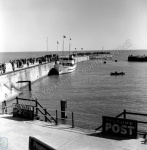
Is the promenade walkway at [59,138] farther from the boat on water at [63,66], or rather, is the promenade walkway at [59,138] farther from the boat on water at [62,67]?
the boat on water at [63,66]

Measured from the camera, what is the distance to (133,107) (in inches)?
1056

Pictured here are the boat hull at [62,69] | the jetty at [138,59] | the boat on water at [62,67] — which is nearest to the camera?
the boat on water at [62,67]

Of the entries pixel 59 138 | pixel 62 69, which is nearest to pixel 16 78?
pixel 62 69

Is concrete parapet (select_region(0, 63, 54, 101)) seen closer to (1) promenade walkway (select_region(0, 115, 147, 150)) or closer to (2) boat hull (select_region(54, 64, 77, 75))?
(2) boat hull (select_region(54, 64, 77, 75))

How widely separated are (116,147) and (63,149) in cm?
203

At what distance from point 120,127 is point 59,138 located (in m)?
2.69

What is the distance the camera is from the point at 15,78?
3712 cm

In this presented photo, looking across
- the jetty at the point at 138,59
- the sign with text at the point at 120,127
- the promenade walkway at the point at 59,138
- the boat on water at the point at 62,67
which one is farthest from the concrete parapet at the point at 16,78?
the jetty at the point at 138,59

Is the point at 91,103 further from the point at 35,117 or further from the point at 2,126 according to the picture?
the point at 2,126

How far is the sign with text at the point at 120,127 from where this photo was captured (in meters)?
9.75

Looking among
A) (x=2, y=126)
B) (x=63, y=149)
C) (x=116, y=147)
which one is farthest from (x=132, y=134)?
(x=2, y=126)

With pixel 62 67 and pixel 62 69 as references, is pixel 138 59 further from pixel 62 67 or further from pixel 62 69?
pixel 62 69

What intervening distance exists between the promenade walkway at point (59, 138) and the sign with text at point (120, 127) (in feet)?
1.15

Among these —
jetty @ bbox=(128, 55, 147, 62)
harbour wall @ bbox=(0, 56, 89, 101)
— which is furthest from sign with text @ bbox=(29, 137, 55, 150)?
jetty @ bbox=(128, 55, 147, 62)
